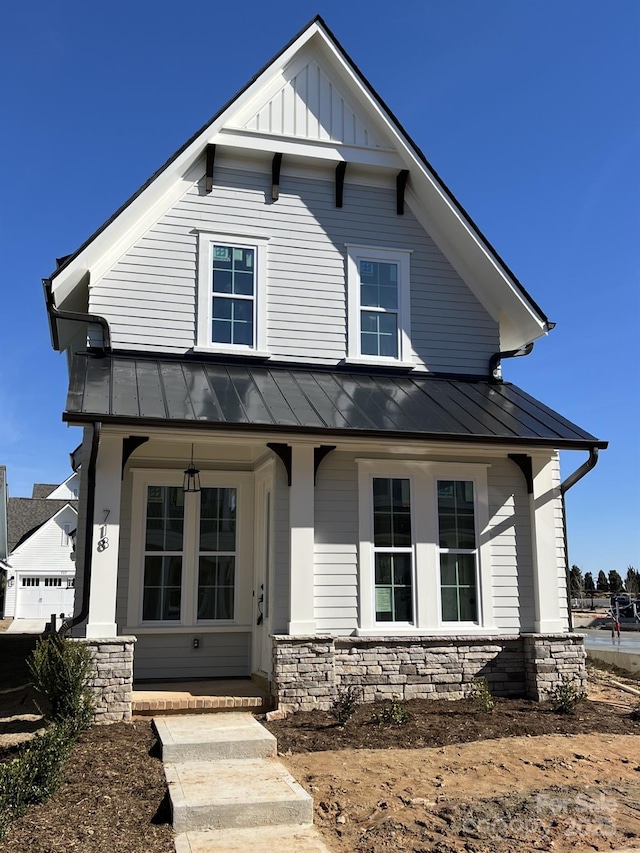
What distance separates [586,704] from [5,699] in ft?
25.1

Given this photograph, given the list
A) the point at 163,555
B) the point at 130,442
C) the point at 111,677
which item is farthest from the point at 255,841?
the point at 163,555

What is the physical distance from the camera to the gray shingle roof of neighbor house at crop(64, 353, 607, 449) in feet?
29.0

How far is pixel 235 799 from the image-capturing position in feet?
18.4

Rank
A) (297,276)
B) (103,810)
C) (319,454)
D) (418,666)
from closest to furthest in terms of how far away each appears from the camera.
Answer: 1. (103,810)
2. (418,666)
3. (319,454)
4. (297,276)

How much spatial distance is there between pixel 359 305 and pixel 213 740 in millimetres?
6809

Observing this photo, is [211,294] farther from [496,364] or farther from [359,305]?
[496,364]

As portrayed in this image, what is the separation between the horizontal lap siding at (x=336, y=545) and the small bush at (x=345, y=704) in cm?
73

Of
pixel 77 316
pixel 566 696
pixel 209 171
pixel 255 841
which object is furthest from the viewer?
pixel 209 171

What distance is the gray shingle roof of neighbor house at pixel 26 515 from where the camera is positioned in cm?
4191

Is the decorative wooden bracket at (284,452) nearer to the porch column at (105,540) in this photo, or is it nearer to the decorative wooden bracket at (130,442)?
the decorative wooden bracket at (130,442)

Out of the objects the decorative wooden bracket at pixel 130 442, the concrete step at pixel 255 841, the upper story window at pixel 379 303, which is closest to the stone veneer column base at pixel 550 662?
the upper story window at pixel 379 303

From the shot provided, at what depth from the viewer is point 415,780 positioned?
6426mm

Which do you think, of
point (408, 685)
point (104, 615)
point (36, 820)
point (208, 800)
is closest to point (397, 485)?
point (408, 685)

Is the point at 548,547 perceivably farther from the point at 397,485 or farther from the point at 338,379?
the point at 338,379
